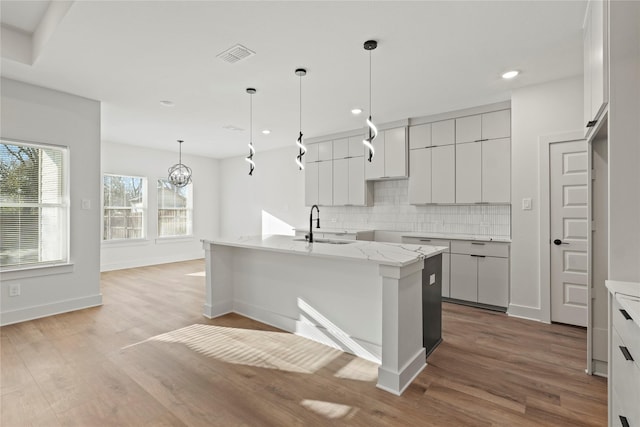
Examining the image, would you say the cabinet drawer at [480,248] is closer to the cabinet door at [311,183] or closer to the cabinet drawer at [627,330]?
the cabinet drawer at [627,330]

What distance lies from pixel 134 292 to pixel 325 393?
391 cm

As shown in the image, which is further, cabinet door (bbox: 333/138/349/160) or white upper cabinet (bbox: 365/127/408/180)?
cabinet door (bbox: 333/138/349/160)

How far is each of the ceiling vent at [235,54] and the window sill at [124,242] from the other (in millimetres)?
5351

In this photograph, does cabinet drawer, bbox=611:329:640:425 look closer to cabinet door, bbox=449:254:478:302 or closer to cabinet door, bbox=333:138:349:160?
cabinet door, bbox=449:254:478:302

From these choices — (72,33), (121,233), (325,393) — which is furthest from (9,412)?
(121,233)

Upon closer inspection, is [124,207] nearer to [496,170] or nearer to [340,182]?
[340,182]

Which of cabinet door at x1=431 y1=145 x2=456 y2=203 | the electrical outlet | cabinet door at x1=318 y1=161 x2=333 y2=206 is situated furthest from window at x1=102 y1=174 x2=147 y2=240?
cabinet door at x1=431 y1=145 x2=456 y2=203

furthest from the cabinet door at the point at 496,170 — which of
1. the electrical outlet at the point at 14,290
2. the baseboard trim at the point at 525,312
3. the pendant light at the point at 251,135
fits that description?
the electrical outlet at the point at 14,290

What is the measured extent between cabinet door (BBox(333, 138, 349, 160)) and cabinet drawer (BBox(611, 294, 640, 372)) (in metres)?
4.57

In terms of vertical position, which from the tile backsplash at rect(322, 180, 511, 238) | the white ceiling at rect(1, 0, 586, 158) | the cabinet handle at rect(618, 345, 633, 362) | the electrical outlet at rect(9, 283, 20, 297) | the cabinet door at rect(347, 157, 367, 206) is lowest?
the electrical outlet at rect(9, 283, 20, 297)

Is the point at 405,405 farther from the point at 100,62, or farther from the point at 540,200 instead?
the point at 100,62

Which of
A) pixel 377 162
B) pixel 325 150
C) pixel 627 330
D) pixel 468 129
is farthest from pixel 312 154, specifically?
pixel 627 330

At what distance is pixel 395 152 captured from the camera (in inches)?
201

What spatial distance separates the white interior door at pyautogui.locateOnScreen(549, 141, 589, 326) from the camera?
339 centimetres
